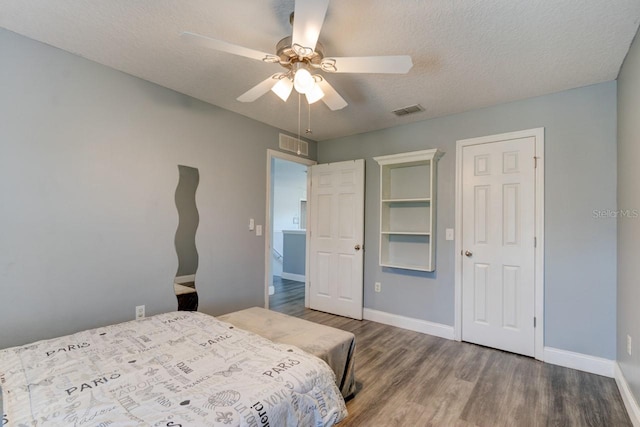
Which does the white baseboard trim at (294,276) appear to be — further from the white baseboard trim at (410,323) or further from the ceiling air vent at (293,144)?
the ceiling air vent at (293,144)

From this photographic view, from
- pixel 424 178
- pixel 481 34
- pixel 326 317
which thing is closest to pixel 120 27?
pixel 481 34

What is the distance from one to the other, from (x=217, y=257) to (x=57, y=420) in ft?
6.95

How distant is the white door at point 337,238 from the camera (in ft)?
12.8

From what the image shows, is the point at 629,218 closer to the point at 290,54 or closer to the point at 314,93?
the point at 314,93

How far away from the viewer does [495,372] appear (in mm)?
2502

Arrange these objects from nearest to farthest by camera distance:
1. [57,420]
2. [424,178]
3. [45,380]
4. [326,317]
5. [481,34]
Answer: [57,420]
[45,380]
[481,34]
[424,178]
[326,317]

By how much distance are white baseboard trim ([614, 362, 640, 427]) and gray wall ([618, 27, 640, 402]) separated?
52mm

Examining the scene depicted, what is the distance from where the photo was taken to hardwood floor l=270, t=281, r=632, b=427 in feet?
6.27

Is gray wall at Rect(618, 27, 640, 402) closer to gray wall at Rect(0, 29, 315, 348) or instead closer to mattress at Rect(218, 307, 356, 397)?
mattress at Rect(218, 307, 356, 397)

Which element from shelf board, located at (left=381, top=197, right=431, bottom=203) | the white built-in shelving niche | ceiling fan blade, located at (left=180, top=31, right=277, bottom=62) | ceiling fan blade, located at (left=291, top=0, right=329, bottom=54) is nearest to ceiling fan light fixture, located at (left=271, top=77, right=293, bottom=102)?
ceiling fan blade, located at (left=180, top=31, right=277, bottom=62)

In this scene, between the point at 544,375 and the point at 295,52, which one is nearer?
the point at 295,52

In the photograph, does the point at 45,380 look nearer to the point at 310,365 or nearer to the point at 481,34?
the point at 310,365

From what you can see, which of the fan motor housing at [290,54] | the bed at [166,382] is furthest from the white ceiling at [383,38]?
the bed at [166,382]

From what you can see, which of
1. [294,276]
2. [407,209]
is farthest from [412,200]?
[294,276]
